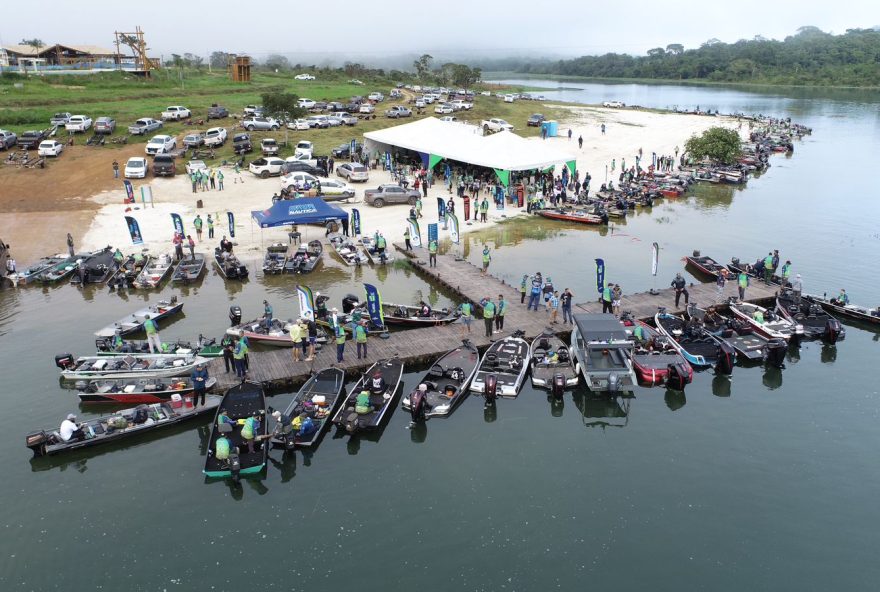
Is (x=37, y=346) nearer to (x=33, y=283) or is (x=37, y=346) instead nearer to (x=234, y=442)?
(x=33, y=283)

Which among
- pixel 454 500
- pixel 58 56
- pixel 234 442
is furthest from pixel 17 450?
pixel 58 56

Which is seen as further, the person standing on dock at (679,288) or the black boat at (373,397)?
the person standing on dock at (679,288)

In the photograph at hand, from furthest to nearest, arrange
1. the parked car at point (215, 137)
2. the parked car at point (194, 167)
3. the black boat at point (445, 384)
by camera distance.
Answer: the parked car at point (215, 137) < the parked car at point (194, 167) < the black boat at point (445, 384)

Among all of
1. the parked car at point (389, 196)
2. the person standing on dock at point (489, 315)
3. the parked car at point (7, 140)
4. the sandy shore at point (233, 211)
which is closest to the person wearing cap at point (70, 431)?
the person standing on dock at point (489, 315)

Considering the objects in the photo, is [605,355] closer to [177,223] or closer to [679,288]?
[679,288]

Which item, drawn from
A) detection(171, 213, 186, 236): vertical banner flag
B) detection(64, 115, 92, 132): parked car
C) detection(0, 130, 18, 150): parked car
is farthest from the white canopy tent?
detection(0, 130, 18, 150): parked car

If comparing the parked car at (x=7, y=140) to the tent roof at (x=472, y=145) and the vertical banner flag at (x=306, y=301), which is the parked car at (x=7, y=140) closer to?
the tent roof at (x=472, y=145)
